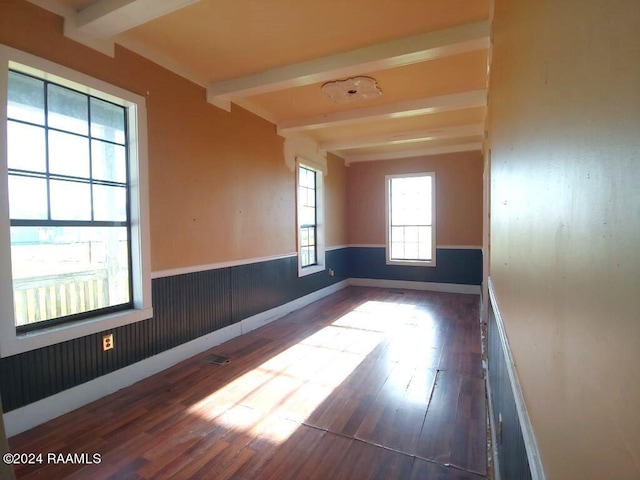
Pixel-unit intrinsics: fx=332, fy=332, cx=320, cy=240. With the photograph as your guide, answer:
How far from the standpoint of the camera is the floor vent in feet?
10.5

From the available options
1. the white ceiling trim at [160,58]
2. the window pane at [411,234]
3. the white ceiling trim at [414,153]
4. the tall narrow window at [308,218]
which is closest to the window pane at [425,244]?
the window pane at [411,234]

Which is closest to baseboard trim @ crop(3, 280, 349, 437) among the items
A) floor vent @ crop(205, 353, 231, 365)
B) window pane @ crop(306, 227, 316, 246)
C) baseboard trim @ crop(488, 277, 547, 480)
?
floor vent @ crop(205, 353, 231, 365)

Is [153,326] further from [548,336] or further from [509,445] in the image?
[548,336]

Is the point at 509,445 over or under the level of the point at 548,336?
under

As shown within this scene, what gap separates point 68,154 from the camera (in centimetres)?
244

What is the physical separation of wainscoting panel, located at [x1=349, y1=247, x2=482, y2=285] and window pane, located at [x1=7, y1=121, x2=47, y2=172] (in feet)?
19.0

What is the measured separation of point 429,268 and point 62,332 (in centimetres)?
596

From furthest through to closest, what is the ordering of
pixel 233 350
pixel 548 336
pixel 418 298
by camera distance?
pixel 418 298 < pixel 233 350 < pixel 548 336

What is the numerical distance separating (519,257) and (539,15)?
2.30 ft

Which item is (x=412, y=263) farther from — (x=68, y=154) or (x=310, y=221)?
(x=68, y=154)

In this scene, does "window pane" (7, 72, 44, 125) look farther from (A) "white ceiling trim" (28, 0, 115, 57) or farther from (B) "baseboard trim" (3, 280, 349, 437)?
(B) "baseboard trim" (3, 280, 349, 437)

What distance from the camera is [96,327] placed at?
252cm

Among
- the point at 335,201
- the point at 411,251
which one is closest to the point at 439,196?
the point at 411,251

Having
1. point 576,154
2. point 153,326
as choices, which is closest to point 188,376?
point 153,326
